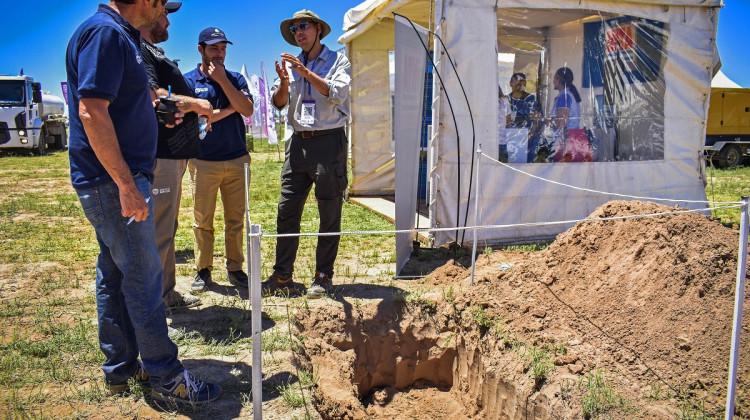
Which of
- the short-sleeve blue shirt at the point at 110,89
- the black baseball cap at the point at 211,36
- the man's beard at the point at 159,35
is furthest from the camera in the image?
the black baseball cap at the point at 211,36

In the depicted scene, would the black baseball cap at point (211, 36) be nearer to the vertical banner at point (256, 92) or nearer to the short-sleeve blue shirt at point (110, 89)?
the short-sleeve blue shirt at point (110, 89)

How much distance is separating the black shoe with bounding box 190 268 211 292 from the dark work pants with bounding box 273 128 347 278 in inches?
24.2

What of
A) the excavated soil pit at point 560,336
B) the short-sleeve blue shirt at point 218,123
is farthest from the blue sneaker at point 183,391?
the short-sleeve blue shirt at point 218,123

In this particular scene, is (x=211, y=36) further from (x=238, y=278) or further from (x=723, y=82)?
(x=723, y=82)

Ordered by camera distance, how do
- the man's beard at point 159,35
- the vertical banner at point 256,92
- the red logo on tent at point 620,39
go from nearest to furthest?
the man's beard at point 159,35 < the red logo on tent at point 620,39 < the vertical banner at point 256,92

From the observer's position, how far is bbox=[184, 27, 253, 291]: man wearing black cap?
437 centimetres

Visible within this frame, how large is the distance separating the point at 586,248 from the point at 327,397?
2392mm

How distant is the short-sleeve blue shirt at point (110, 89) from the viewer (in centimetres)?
245

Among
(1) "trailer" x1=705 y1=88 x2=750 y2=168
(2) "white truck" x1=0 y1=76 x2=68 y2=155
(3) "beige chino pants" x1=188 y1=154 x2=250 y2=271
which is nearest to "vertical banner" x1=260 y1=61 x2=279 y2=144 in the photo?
(2) "white truck" x1=0 y1=76 x2=68 y2=155

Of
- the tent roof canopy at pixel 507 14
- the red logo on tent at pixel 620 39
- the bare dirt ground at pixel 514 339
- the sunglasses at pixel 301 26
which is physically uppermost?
the tent roof canopy at pixel 507 14

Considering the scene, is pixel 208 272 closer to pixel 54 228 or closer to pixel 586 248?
pixel 586 248

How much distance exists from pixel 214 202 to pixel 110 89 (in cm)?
229

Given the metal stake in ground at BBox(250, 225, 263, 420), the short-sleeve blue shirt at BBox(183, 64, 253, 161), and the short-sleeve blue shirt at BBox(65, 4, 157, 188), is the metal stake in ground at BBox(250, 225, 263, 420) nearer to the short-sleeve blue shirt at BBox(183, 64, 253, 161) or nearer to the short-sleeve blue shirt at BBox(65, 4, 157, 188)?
the short-sleeve blue shirt at BBox(65, 4, 157, 188)

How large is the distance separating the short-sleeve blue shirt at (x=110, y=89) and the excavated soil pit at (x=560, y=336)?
153cm
